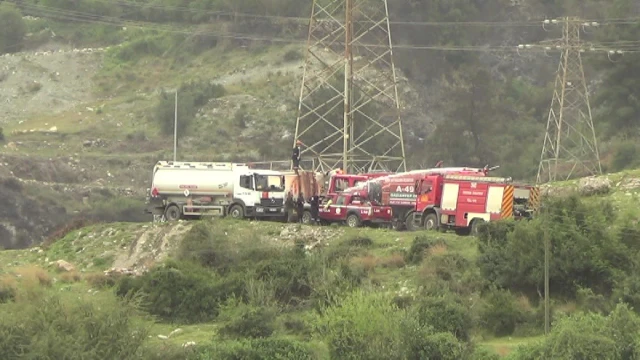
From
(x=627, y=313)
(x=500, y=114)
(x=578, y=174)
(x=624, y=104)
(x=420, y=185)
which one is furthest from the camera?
(x=500, y=114)

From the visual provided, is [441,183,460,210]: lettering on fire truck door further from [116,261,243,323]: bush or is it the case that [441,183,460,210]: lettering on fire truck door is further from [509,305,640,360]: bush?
[509,305,640,360]: bush

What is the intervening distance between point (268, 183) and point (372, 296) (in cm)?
1984

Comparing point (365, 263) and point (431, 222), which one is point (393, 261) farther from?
point (431, 222)

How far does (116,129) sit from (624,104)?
3805 cm

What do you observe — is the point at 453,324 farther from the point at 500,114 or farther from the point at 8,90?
the point at 8,90

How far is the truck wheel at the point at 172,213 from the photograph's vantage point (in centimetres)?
5891

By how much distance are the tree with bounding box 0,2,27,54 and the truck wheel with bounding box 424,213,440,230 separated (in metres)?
78.1

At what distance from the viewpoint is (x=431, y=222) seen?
174ft

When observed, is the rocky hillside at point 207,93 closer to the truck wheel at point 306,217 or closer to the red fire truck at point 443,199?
the truck wheel at point 306,217

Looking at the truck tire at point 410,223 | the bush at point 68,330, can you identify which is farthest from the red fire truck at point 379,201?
the bush at point 68,330

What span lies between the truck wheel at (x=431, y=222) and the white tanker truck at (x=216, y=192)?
781cm

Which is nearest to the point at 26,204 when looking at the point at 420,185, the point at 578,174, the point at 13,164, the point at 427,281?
the point at 13,164

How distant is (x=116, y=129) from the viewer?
103 meters

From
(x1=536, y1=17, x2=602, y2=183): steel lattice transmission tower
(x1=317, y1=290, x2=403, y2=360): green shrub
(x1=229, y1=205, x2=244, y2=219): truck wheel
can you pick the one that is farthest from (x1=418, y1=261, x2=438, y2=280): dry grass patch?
(x1=536, y1=17, x2=602, y2=183): steel lattice transmission tower
